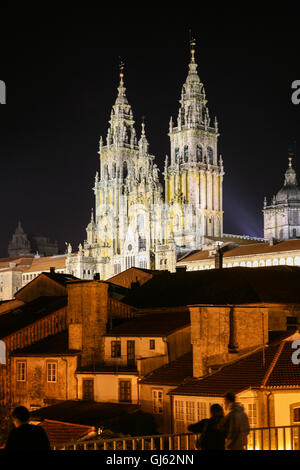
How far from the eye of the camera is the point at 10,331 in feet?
135

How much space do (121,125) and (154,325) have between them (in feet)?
309

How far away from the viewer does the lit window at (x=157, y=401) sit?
31953 millimetres

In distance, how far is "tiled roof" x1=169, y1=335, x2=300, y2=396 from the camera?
27422mm

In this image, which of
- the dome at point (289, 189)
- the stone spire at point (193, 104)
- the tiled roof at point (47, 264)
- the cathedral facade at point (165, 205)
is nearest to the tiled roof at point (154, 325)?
the cathedral facade at point (165, 205)

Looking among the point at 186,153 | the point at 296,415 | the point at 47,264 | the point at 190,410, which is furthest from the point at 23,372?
the point at 47,264

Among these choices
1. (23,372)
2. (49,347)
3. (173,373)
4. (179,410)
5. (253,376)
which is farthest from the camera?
(49,347)

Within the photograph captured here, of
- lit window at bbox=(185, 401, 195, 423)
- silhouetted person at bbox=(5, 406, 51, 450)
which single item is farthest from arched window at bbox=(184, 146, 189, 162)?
silhouetted person at bbox=(5, 406, 51, 450)

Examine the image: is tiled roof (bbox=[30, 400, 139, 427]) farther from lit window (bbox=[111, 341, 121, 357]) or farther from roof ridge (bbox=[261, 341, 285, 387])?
roof ridge (bbox=[261, 341, 285, 387])

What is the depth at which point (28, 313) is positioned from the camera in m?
45.6

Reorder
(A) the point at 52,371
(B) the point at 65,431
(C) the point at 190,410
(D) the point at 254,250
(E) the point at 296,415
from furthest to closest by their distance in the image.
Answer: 1. (D) the point at 254,250
2. (A) the point at 52,371
3. (B) the point at 65,431
4. (C) the point at 190,410
5. (E) the point at 296,415

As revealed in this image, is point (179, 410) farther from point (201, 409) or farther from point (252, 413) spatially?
point (252, 413)

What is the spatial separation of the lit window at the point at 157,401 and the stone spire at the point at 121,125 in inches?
3831
